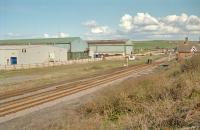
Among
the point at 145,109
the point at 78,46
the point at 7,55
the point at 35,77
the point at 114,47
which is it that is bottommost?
the point at 35,77

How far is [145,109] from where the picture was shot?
37.7 feet

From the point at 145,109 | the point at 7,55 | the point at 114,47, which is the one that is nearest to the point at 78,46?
the point at 7,55

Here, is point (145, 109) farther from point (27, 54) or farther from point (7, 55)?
point (7, 55)

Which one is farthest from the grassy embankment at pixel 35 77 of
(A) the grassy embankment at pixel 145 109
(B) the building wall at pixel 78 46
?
(B) the building wall at pixel 78 46

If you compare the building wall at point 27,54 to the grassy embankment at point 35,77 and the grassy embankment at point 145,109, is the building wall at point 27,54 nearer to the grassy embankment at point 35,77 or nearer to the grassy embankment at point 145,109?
the grassy embankment at point 35,77

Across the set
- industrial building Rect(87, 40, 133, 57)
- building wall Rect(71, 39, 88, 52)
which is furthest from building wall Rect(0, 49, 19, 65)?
industrial building Rect(87, 40, 133, 57)

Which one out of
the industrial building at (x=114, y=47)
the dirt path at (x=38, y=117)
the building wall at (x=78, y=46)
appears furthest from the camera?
the industrial building at (x=114, y=47)

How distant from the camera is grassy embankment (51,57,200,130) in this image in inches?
364

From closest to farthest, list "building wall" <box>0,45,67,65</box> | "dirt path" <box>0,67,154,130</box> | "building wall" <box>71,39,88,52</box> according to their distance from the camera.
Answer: "dirt path" <box>0,67,154,130</box> → "building wall" <box>0,45,67,65</box> → "building wall" <box>71,39,88,52</box>

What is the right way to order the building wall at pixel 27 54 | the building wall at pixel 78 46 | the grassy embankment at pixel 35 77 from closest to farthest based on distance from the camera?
the grassy embankment at pixel 35 77
the building wall at pixel 27 54
the building wall at pixel 78 46

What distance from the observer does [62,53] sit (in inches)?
3295

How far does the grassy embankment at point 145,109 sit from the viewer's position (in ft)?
30.4

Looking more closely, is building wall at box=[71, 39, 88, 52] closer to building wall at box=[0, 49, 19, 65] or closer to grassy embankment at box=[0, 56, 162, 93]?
building wall at box=[0, 49, 19, 65]

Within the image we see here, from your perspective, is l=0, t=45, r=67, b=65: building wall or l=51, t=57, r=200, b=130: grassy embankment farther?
l=0, t=45, r=67, b=65: building wall
